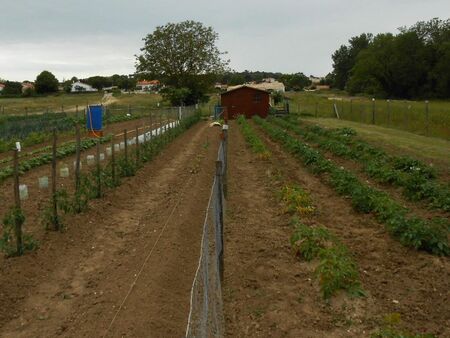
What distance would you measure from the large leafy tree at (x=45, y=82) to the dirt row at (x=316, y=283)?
9161 centimetres

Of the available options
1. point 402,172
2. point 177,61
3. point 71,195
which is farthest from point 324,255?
point 177,61

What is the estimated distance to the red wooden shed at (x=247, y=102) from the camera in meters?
42.6

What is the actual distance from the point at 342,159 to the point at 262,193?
214 inches

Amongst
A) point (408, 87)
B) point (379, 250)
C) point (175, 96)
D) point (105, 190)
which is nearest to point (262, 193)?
point (105, 190)

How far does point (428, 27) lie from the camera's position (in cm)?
7794

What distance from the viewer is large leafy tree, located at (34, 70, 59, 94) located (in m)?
92.1

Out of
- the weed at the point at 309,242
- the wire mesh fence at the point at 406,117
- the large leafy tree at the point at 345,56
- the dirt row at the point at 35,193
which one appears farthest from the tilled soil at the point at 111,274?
the large leafy tree at the point at 345,56

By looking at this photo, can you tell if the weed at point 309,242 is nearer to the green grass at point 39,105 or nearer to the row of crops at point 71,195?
the row of crops at point 71,195

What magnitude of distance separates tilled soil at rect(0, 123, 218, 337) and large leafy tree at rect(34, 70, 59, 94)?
8973 cm

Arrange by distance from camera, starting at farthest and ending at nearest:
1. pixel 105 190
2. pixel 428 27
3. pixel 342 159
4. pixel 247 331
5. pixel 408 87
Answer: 1. pixel 428 27
2. pixel 408 87
3. pixel 342 159
4. pixel 105 190
5. pixel 247 331

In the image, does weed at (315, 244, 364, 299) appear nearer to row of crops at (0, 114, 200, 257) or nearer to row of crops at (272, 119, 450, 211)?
row of crops at (272, 119, 450, 211)

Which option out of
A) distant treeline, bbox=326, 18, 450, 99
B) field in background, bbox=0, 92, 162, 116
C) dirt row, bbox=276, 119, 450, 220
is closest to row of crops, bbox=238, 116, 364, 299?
dirt row, bbox=276, 119, 450, 220

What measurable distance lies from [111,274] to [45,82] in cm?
9400

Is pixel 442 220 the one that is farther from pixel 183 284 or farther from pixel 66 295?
pixel 66 295
